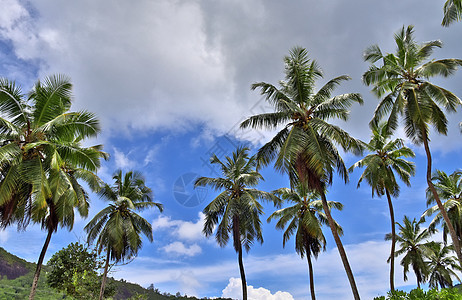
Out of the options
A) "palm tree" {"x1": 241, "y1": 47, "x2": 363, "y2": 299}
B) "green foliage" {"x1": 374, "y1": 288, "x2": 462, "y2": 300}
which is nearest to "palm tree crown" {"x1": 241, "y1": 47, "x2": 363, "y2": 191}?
"palm tree" {"x1": 241, "y1": 47, "x2": 363, "y2": 299}

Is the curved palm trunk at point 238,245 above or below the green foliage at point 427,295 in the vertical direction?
above

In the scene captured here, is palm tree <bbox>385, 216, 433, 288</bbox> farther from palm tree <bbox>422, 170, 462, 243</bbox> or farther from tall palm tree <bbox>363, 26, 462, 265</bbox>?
tall palm tree <bbox>363, 26, 462, 265</bbox>

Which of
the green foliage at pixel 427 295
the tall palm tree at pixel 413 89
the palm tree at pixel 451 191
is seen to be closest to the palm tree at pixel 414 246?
the palm tree at pixel 451 191

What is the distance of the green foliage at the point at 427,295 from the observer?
700 cm

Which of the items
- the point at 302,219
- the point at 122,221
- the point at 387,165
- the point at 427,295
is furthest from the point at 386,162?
the point at 122,221

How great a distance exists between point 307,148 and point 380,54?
7773 millimetres

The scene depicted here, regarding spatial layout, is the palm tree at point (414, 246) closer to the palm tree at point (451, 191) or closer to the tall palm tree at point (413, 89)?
the palm tree at point (451, 191)

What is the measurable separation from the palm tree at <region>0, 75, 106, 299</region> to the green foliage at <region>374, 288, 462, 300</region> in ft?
39.2

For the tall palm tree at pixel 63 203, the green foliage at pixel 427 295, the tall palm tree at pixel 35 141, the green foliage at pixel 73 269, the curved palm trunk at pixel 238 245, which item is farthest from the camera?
the green foliage at pixel 73 269

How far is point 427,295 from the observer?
7.82m

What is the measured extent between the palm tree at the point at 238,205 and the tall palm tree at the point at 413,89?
28.9 feet

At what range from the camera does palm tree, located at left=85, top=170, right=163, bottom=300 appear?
21.8 m

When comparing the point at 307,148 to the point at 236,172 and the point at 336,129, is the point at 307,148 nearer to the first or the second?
the point at 336,129

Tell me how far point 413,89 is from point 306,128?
6041 mm
